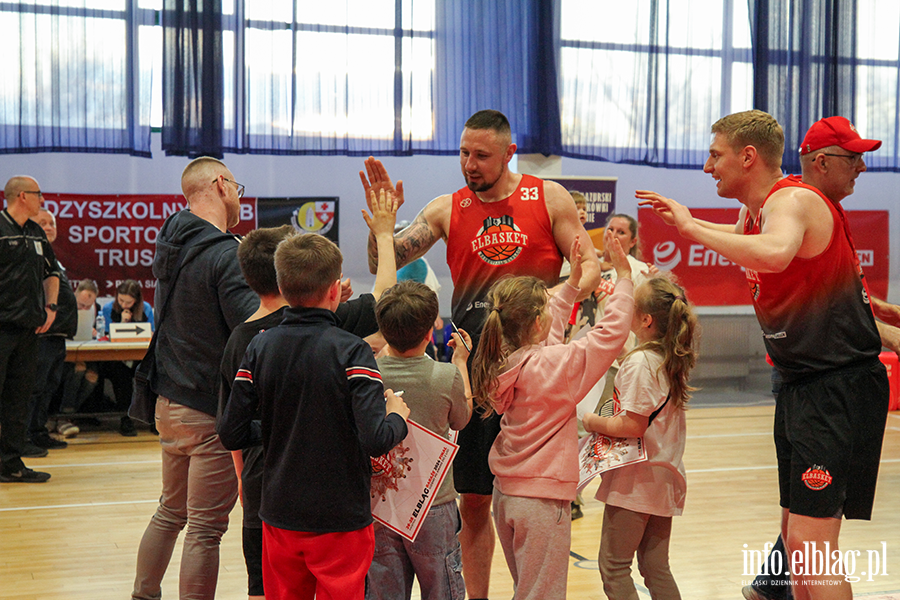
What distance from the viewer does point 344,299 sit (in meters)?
2.91

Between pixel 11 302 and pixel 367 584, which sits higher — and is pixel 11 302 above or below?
above

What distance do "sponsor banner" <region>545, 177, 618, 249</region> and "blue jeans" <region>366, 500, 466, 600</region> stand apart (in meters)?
6.31

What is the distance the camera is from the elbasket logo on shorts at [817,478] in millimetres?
2633

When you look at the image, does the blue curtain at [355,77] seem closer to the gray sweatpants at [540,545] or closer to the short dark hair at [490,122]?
the short dark hair at [490,122]

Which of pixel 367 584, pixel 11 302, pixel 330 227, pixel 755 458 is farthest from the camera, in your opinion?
pixel 330 227

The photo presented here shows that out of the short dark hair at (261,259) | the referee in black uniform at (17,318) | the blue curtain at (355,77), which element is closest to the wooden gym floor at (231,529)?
the referee in black uniform at (17,318)

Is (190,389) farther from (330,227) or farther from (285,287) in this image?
(330,227)

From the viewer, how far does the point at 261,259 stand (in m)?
2.64

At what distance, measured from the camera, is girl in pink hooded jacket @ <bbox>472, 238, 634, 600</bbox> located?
8.53ft

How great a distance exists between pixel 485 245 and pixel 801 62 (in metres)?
7.86

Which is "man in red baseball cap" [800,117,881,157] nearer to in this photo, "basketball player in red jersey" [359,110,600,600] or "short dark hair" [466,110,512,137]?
"basketball player in red jersey" [359,110,600,600]

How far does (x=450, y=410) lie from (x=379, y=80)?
656cm

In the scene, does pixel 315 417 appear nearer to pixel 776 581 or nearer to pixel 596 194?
pixel 776 581

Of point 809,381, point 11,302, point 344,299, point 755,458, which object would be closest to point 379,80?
point 11,302
